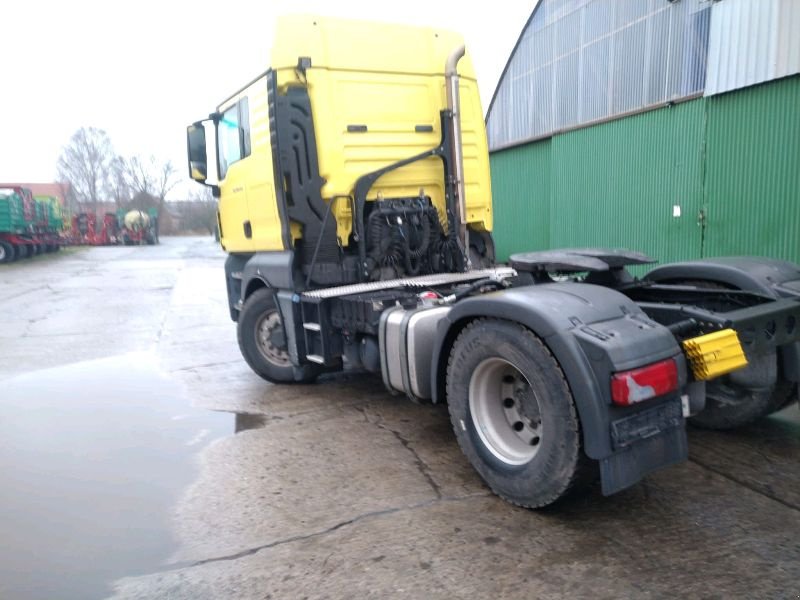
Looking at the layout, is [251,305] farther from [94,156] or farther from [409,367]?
[94,156]

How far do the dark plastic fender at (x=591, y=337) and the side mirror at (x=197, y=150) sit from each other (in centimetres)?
493

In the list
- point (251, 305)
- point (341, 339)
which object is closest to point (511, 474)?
point (341, 339)

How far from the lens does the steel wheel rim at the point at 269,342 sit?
6.40 meters

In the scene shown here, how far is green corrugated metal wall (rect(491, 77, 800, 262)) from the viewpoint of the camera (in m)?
9.27

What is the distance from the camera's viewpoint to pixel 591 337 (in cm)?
291

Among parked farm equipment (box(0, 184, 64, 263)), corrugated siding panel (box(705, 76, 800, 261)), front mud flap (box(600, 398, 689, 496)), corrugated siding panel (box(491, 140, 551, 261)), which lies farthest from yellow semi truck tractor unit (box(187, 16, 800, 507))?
parked farm equipment (box(0, 184, 64, 263))

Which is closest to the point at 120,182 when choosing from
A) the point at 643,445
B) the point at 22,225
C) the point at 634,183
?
the point at 22,225

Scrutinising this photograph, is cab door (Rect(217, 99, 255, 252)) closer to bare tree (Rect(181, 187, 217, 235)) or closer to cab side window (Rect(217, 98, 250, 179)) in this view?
cab side window (Rect(217, 98, 250, 179))

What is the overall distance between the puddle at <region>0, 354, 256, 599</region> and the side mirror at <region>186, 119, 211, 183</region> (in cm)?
244

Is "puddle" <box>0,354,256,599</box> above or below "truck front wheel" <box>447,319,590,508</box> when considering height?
below

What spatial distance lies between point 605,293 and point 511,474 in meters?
1.15

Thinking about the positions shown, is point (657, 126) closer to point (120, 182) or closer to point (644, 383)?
point (644, 383)

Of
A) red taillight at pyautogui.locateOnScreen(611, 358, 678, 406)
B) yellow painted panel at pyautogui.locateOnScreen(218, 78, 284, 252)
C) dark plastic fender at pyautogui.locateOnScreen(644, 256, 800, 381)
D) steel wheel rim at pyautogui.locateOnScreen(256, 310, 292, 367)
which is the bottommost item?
steel wheel rim at pyautogui.locateOnScreen(256, 310, 292, 367)

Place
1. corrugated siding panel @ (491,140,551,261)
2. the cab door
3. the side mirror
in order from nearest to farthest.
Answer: the cab door → the side mirror → corrugated siding panel @ (491,140,551,261)
